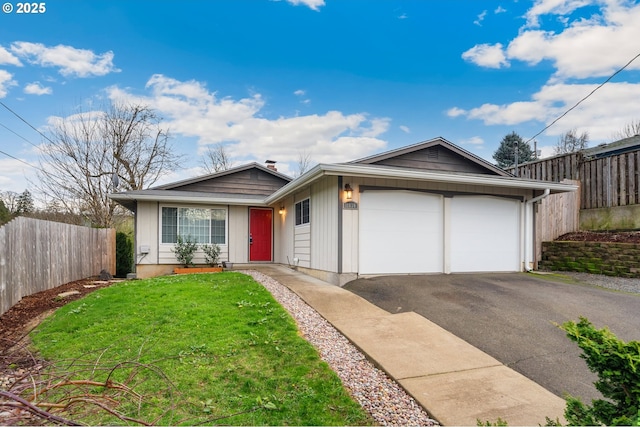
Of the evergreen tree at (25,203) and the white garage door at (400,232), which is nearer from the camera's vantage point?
the white garage door at (400,232)

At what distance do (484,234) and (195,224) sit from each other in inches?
356

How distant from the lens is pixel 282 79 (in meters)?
13.4

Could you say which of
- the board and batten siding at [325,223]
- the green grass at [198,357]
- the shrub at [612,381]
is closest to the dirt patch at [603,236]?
the board and batten siding at [325,223]

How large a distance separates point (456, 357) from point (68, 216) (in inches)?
792

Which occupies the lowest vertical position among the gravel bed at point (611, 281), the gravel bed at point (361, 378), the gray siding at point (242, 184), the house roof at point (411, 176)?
the gravel bed at point (361, 378)

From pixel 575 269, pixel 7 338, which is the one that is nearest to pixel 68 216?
pixel 7 338

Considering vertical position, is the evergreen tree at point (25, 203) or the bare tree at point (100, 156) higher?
the bare tree at point (100, 156)

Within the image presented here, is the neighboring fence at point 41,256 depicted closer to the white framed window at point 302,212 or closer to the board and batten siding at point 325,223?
the board and batten siding at point 325,223

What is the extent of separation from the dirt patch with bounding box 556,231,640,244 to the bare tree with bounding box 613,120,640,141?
18980 millimetres

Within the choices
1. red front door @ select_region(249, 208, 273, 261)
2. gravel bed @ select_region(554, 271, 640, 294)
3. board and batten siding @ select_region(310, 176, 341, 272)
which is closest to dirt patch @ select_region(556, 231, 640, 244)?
gravel bed @ select_region(554, 271, 640, 294)

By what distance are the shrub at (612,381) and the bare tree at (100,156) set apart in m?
17.1

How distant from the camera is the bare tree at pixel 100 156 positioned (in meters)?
16.3

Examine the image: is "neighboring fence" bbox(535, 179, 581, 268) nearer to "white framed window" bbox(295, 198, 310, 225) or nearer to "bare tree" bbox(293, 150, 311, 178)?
"white framed window" bbox(295, 198, 310, 225)

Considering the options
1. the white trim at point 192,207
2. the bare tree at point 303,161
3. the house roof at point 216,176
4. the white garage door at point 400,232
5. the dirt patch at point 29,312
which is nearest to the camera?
the dirt patch at point 29,312
